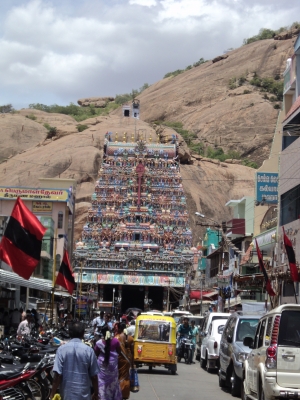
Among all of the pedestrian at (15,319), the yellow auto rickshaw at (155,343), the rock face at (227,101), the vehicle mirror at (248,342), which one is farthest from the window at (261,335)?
the rock face at (227,101)

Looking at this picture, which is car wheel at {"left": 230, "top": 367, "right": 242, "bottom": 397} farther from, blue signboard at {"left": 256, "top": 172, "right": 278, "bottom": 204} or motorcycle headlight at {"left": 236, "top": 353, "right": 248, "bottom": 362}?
blue signboard at {"left": 256, "top": 172, "right": 278, "bottom": 204}

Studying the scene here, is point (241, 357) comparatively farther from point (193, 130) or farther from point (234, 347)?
→ point (193, 130)

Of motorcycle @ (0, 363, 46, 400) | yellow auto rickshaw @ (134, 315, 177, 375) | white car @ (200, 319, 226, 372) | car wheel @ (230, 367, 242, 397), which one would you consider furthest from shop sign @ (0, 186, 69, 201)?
motorcycle @ (0, 363, 46, 400)

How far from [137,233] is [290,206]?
1764 inches

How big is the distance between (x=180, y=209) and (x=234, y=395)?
2504 inches

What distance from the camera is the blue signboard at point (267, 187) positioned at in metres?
50.5

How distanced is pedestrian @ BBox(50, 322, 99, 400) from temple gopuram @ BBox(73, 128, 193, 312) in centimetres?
6444

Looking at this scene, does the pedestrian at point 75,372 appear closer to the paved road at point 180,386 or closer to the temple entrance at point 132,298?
the paved road at point 180,386

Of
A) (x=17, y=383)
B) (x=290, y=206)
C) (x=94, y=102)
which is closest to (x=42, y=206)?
(x=290, y=206)

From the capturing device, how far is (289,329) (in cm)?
1311

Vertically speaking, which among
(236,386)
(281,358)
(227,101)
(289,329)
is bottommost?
(236,386)

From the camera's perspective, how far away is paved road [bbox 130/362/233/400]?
1789 cm

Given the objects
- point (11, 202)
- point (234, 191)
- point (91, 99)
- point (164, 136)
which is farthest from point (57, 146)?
point (91, 99)

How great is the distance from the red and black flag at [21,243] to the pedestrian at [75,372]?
1294 cm
